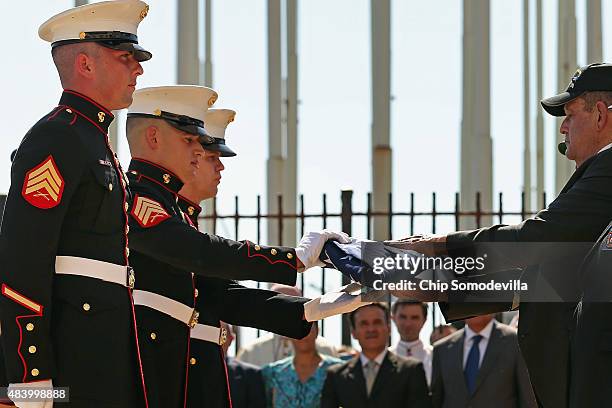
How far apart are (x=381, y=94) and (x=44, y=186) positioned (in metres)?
12.7

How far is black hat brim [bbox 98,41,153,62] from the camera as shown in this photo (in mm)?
7215

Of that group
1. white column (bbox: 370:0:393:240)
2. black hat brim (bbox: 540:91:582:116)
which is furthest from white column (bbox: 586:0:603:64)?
black hat brim (bbox: 540:91:582:116)

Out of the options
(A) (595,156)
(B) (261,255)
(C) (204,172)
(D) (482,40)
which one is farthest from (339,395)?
(D) (482,40)

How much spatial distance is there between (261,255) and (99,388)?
1444 millimetres

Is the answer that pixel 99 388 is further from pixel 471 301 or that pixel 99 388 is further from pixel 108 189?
pixel 471 301

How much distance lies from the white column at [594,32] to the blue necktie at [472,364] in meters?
10.7

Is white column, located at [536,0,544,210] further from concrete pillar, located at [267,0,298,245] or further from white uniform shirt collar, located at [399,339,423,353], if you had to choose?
white uniform shirt collar, located at [399,339,423,353]

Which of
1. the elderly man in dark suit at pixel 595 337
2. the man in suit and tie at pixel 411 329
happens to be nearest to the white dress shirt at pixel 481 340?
the man in suit and tie at pixel 411 329

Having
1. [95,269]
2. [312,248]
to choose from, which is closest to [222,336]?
[312,248]

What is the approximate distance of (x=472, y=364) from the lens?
11578mm

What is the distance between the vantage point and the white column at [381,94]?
18781 millimetres

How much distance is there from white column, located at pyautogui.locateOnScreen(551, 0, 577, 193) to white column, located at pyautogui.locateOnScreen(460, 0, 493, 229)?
4651 mm

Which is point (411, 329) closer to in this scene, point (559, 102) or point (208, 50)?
point (559, 102)

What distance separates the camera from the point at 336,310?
798 cm
